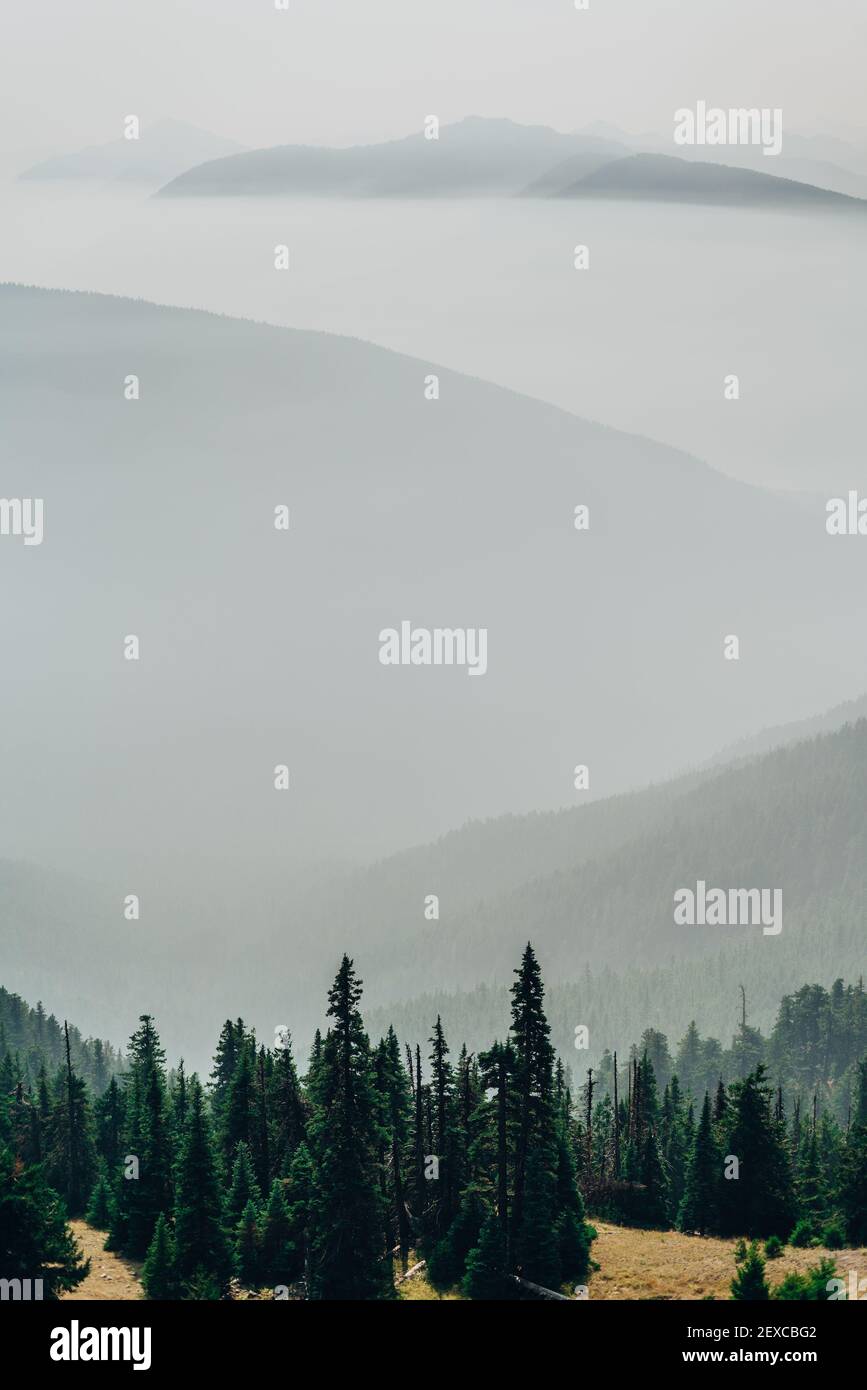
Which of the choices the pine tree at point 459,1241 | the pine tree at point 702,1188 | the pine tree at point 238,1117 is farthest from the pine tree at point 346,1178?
the pine tree at point 702,1188

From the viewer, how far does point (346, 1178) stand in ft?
254

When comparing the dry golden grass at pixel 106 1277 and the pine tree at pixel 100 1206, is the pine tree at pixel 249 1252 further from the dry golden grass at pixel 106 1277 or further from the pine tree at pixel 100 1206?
the pine tree at pixel 100 1206

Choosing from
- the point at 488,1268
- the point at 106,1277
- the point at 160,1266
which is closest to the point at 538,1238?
the point at 488,1268

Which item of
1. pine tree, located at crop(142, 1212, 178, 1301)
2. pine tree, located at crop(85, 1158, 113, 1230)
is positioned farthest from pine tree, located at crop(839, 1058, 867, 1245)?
pine tree, located at crop(85, 1158, 113, 1230)

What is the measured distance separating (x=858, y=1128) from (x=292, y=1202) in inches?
1077

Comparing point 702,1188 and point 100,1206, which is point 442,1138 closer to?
point 702,1188

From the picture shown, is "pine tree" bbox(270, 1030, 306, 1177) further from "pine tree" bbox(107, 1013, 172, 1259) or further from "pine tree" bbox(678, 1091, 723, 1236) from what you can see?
"pine tree" bbox(678, 1091, 723, 1236)

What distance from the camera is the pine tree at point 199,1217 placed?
78500mm

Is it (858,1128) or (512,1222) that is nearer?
(512,1222)

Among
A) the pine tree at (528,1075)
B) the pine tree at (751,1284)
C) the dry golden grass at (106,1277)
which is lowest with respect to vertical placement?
the dry golden grass at (106,1277)

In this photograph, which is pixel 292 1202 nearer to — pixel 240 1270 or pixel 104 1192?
pixel 240 1270

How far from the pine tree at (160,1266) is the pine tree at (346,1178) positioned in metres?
6.11
